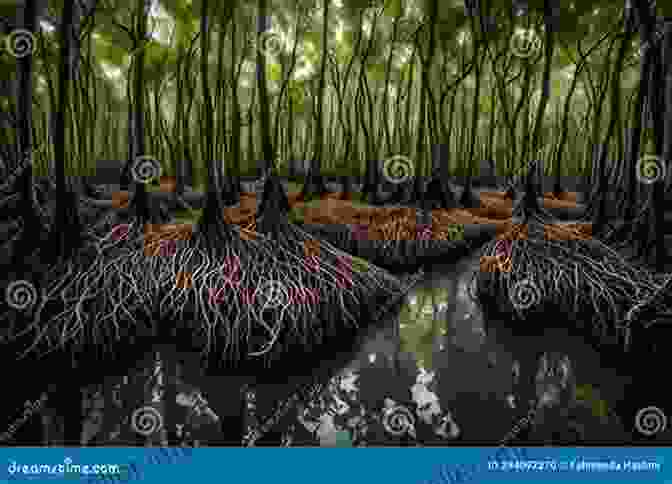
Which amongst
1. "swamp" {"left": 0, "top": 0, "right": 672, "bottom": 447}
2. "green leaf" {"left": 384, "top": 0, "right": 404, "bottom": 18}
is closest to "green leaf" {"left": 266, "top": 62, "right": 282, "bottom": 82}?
"swamp" {"left": 0, "top": 0, "right": 672, "bottom": 447}

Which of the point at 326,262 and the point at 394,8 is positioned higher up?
the point at 394,8

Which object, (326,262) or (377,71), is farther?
(377,71)

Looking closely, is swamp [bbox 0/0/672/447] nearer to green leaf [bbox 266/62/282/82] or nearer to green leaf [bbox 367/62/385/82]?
green leaf [bbox 266/62/282/82]

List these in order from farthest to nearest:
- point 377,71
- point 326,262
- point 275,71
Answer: point 377,71 → point 275,71 → point 326,262

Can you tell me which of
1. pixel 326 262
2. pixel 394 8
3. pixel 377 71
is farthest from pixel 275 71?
pixel 377 71

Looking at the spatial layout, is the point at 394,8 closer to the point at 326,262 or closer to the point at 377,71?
the point at 377,71

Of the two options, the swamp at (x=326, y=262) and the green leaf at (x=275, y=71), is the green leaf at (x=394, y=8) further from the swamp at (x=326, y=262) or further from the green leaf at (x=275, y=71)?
the green leaf at (x=275, y=71)

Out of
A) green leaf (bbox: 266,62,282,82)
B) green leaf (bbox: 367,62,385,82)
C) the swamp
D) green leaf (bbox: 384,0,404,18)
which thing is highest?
green leaf (bbox: 367,62,385,82)

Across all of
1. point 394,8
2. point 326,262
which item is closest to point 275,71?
point 394,8

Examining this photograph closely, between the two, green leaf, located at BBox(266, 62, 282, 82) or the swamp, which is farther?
green leaf, located at BBox(266, 62, 282, 82)

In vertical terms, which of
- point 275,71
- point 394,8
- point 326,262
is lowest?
point 326,262

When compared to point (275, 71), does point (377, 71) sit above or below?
above

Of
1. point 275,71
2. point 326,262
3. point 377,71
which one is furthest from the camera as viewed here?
point 377,71

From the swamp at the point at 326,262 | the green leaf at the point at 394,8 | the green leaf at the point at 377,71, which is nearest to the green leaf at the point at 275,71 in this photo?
the swamp at the point at 326,262
